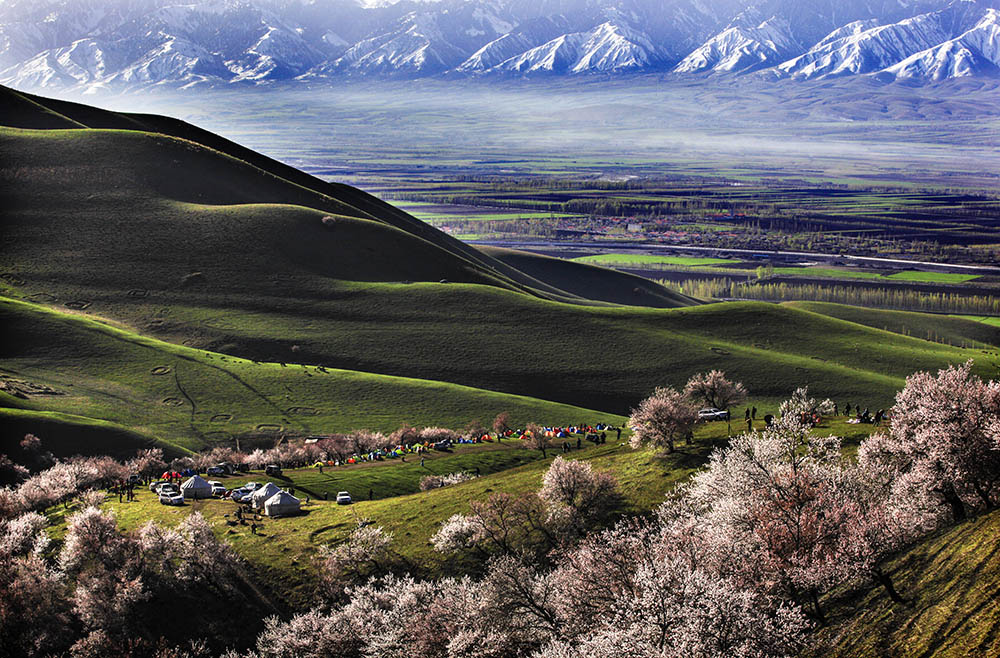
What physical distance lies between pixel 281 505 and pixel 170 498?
9.71m

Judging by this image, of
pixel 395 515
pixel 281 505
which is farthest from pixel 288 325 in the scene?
pixel 395 515

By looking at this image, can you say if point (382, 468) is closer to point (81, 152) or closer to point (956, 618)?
point (956, 618)

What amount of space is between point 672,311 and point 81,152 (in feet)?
397

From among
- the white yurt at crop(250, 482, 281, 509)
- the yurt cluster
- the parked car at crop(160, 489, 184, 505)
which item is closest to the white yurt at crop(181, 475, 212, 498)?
the yurt cluster

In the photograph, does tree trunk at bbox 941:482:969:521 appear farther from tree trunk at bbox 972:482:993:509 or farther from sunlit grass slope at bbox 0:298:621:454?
sunlit grass slope at bbox 0:298:621:454

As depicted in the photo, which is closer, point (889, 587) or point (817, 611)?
point (889, 587)

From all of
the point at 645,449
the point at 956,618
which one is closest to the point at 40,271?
the point at 645,449

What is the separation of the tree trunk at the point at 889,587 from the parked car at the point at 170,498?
173 ft

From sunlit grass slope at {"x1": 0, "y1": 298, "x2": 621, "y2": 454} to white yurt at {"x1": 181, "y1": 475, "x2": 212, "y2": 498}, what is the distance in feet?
74.7

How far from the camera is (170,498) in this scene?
71750 millimetres

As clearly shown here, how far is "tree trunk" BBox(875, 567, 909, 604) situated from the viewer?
3823cm

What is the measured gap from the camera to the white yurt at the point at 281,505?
69.4 m

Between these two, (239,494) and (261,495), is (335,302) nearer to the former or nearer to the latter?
(239,494)

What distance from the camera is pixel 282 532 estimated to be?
214 ft
